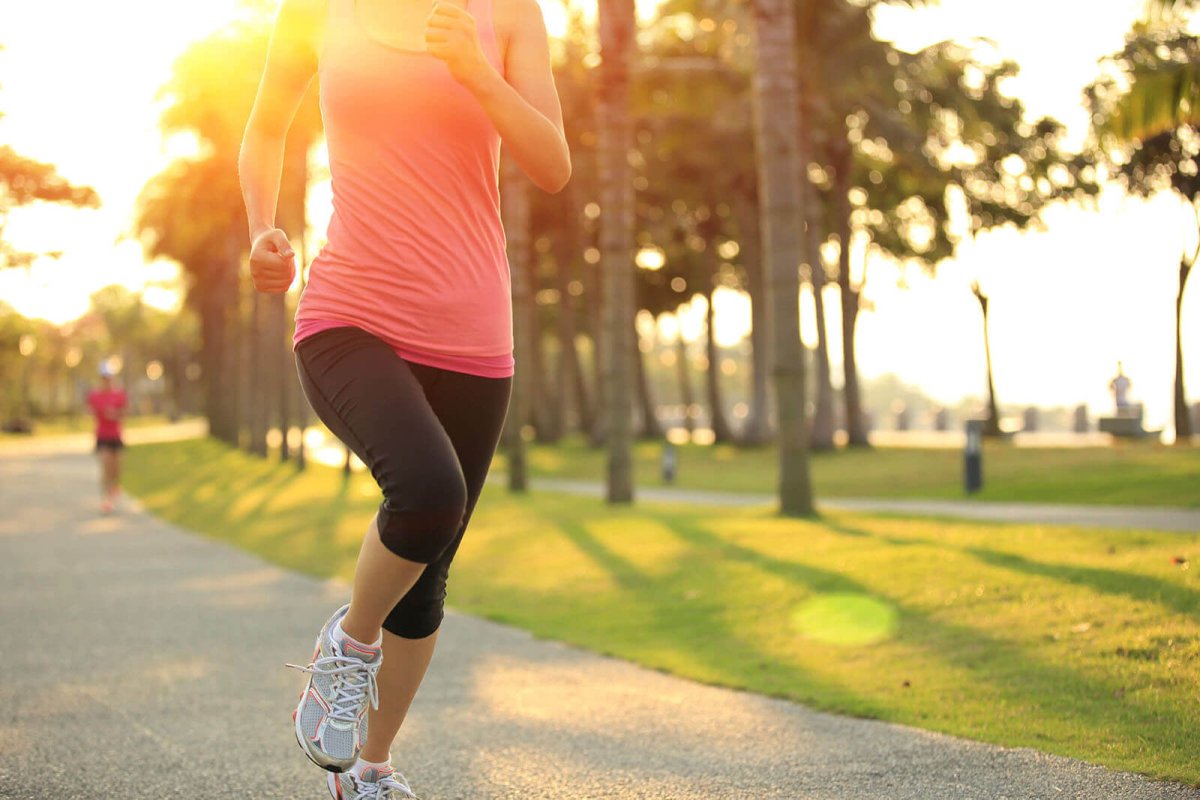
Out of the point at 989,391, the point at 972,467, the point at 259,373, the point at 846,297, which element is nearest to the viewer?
the point at 972,467

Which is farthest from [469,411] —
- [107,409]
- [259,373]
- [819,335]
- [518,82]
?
[259,373]

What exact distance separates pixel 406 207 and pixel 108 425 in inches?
705

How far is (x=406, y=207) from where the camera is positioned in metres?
3.24

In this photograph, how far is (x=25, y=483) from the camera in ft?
96.3

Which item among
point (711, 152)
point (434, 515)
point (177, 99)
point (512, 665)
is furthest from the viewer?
point (177, 99)

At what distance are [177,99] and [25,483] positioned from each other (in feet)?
46.8

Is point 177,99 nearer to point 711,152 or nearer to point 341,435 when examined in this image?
point 711,152

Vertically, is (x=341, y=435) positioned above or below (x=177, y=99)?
below

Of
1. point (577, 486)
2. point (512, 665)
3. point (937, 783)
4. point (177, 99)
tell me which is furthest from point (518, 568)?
point (177, 99)

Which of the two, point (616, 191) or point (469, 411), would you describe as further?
point (616, 191)

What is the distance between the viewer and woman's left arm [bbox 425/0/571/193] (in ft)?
9.62

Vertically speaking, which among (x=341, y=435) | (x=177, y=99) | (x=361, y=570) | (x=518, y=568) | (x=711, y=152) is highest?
(x=177, y=99)

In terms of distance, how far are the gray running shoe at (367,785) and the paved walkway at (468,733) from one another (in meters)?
0.59

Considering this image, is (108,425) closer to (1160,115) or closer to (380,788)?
(1160,115)
